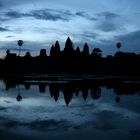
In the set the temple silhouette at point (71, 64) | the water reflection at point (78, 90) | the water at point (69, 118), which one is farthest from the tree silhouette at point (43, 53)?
the water at point (69, 118)

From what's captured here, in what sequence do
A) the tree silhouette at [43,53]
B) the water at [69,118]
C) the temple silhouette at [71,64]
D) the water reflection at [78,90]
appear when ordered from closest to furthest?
the water at [69,118]
the water reflection at [78,90]
the temple silhouette at [71,64]
the tree silhouette at [43,53]

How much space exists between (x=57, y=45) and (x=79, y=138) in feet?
322

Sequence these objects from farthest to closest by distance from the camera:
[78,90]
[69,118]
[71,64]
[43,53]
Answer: [43,53] → [71,64] → [78,90] → [69,118]

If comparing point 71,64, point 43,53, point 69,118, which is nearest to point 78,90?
point 69,118

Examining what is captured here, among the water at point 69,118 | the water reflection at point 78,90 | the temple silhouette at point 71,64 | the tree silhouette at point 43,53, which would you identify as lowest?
the water at point 69,118

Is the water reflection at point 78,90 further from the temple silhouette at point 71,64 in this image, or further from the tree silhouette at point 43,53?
the tree silhouette at point 43,53

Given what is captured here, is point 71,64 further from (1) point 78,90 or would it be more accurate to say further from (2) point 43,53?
(1) point 78,90

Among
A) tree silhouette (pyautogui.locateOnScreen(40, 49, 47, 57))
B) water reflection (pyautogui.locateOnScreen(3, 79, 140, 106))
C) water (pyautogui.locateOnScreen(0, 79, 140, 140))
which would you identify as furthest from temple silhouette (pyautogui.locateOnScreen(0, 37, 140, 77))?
water (pyautogui.locateOnScreen(0, 79, 140, 140))

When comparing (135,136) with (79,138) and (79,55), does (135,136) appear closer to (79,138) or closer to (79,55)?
(79,138)

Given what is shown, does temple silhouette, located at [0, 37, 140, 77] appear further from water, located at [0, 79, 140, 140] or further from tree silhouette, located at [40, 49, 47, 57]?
water, located at [0, 79, 140, 140]

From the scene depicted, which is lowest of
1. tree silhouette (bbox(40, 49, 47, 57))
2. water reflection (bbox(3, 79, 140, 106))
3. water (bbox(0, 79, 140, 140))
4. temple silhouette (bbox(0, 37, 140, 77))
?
water (bbox(0, 79, 140, 140))

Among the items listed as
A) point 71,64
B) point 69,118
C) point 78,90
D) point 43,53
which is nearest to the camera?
point 69,118

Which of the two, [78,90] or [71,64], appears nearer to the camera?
[78,90]

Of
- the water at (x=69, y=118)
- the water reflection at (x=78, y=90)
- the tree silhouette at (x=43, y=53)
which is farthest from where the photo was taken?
the tree silhouette at (x=43, y=53)
